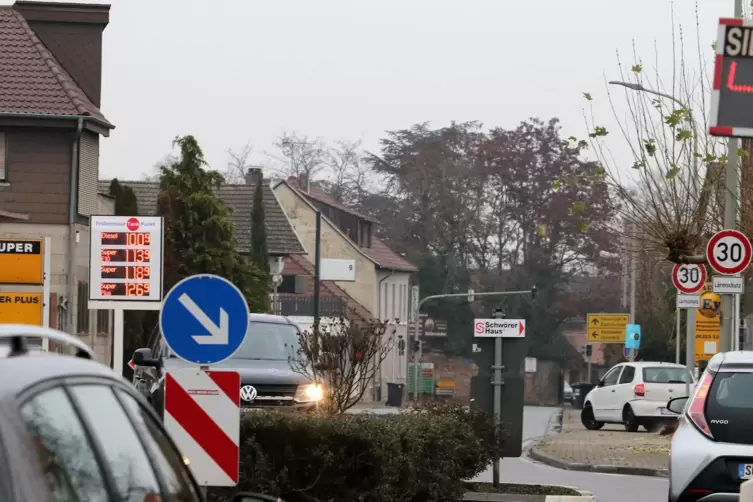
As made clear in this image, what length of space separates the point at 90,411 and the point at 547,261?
7421 cm

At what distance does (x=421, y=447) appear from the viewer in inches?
505

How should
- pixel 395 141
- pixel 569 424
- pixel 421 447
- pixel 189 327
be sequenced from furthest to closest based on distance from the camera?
pixel 395 141, pixel 569 424, pixel 421 447, pixel 189 327

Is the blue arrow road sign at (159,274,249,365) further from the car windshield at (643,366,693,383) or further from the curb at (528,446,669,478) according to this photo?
the car windshield at (643,366,693,383)

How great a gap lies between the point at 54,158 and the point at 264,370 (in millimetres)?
22067

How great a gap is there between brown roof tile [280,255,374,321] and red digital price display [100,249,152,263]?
52.7 metres

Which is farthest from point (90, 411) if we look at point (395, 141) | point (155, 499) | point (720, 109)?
point (395, 141)

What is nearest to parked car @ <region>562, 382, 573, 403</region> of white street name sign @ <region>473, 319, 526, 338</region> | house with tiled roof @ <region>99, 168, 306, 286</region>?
house with tiled roof @ <region>99, 168, 306, 286</region>

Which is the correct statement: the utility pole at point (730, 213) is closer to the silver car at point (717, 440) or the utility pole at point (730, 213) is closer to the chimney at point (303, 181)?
the silver car at point (717, 440)

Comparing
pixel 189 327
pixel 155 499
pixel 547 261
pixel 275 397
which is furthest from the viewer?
pixel 547 261

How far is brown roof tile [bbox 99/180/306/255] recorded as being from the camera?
225ft

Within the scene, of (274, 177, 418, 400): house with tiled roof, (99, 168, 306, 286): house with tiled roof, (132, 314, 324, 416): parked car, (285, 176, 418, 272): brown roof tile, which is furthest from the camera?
(285, 176, 418, 272): brown roof tile

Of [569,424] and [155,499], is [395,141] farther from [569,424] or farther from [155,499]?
[155,499]

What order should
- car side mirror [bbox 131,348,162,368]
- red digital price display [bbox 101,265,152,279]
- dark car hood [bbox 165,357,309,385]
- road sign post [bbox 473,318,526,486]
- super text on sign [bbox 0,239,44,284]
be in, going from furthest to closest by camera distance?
super text on sign [bbox 0,239,44,284] < red digital price display [bbox 101,265,152,279] < dark car hood [bbox 165,357,309,385] < road sign post [bbox 473,318,526,486] < car side mirror [bbox 131,348,162,368]

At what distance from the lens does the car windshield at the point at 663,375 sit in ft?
113
